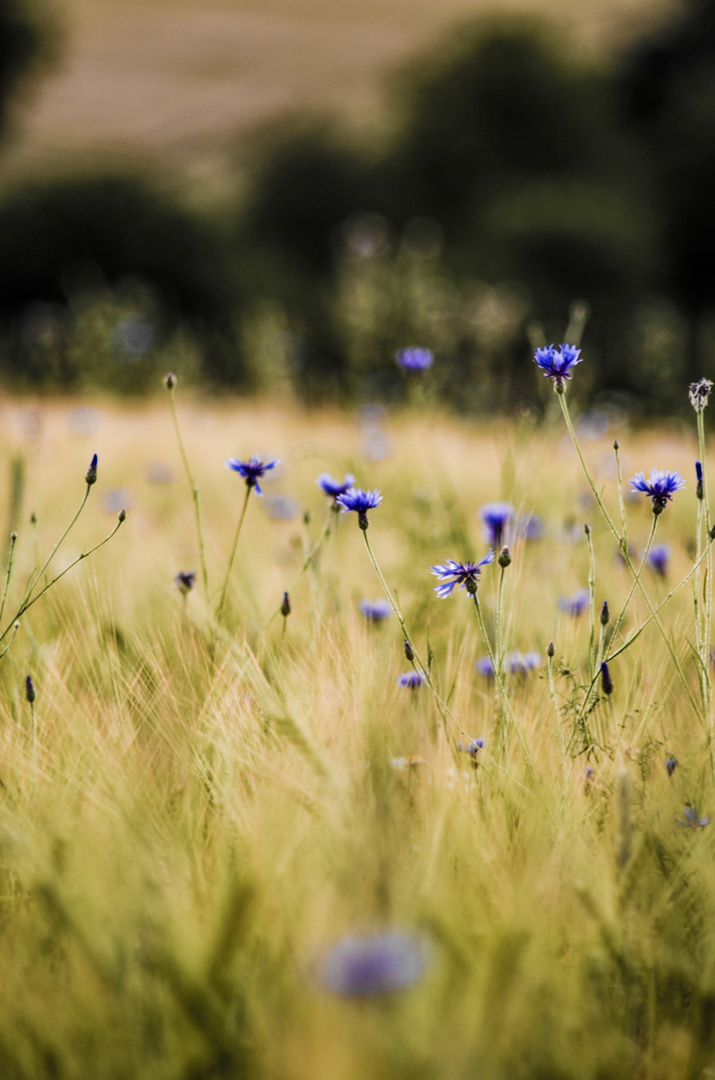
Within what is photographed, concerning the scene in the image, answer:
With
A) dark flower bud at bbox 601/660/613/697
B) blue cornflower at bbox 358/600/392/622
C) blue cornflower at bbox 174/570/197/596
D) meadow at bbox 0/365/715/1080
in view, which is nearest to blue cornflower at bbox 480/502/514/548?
meadow at bbox 0/365/715/1080

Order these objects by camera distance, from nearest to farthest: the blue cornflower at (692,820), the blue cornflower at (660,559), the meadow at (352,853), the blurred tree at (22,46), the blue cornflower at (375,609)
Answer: the meadow at (352,853), the blue cornflower at (692,820), the blue cornflower at (375,609), the blue cornflower at (660,559), the blurred tree at (22,46)

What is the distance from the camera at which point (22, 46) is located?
11523 millimetres

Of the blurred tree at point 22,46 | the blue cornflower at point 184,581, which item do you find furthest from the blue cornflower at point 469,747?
the blurred tree at point 22,46

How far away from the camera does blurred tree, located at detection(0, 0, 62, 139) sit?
1127 centimetres

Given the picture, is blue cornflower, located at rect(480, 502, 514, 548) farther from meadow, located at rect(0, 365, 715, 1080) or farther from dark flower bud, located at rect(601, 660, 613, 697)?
dark flower bud, located at rect(601, 660, 613, 697)

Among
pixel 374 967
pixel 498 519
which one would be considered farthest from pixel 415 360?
pixel 374 967

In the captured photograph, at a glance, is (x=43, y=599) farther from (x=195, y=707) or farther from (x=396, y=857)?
(x=396, y=857)

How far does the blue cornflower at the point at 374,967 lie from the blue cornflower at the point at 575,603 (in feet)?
2.59

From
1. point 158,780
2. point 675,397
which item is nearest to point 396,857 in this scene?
point 158,780

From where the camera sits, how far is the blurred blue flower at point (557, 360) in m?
0.83

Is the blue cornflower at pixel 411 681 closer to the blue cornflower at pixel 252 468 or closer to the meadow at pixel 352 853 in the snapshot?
the meadow at pixel 352 853

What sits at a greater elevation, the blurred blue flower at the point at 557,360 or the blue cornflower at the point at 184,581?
the blurred blue flower at the point at 557,360

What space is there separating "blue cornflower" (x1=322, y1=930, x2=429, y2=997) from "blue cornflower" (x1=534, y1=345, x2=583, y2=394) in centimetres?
60

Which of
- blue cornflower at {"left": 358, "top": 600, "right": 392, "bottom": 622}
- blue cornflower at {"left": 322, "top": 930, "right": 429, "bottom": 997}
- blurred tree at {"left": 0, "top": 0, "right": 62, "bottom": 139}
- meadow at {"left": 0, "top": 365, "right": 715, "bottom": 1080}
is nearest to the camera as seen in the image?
blue cornflower at {"left": 322, "top": 930, "right": 429, "bottom": 997}
